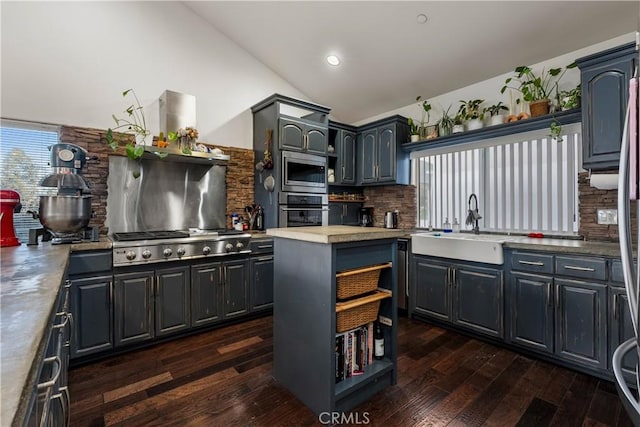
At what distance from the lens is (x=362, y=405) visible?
1871 mm

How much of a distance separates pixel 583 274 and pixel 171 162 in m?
3.89

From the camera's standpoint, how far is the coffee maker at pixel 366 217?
4.66 metres

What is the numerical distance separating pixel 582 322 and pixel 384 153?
2.70 meters

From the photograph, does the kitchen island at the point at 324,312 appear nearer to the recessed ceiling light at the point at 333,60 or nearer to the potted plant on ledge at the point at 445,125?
the potted plant on ledge at the point at 445,125

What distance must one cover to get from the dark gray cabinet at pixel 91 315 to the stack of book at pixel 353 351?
1.91m

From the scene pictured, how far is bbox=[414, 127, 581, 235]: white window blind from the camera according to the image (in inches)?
112

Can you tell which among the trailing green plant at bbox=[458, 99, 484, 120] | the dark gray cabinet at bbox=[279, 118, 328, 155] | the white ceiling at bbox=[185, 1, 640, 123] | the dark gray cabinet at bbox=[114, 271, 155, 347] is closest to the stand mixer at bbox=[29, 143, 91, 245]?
the dark gray cabinet at bbox=[114, 271, 155, 347]

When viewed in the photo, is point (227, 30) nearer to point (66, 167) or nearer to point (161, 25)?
point (161, 25)

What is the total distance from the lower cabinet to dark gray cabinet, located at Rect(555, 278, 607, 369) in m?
0.41

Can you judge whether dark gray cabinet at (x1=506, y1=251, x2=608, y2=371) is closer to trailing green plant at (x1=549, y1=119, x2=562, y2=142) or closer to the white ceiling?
trailing green plant at (x1=549, y1=119, x2=562, y2=142)

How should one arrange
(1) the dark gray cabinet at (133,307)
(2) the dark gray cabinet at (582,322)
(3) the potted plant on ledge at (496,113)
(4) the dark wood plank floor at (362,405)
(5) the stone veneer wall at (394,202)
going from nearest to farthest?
(4) the dark wood plank floor at (362,405) < (2) the dark gray cabinet at (582,322) < (1) the dark gray cabinet at (133,307) < (3) the potted plant on ledge at (496,113) < (5) the stone veneer wall at (394,202)

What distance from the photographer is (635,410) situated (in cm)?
76

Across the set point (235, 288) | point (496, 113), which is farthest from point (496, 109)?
point (235, 288)

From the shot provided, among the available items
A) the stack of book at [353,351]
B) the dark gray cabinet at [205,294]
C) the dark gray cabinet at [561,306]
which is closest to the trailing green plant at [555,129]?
the dark gray cabinet at [561,306]
